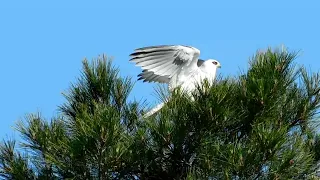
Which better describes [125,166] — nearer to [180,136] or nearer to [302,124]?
[180,136]

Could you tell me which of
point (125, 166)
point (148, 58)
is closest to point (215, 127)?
point (125, 166)

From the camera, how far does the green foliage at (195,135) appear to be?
284 inches

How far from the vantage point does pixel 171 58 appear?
31.0 feet

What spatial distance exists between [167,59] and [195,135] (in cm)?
189

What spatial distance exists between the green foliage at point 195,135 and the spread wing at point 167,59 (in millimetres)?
1142

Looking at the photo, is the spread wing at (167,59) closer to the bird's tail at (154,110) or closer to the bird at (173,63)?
the bird at (173,63)

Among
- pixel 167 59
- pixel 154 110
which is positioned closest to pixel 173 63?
pixel 167 59

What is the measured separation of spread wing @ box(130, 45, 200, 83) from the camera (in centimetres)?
934

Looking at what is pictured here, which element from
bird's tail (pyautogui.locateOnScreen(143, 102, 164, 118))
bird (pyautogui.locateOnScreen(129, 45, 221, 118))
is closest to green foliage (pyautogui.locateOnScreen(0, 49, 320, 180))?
bird's tail (pyautogui.locateOnScreen(143, 102, 164, 118))

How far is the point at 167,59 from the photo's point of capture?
9.43m

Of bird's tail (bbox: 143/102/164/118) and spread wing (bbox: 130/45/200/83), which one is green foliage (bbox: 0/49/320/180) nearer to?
bird's tail (bbox: 143/102/164/118)

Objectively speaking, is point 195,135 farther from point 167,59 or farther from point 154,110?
point 167,59

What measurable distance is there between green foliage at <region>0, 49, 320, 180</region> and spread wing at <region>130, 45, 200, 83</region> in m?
1.14

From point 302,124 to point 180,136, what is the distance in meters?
0.94
